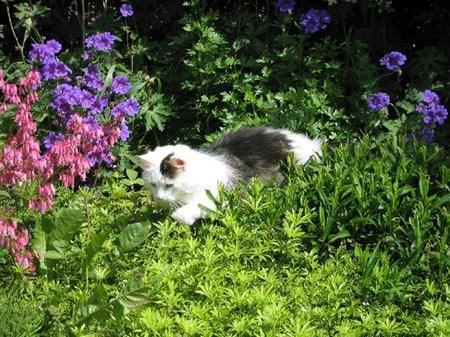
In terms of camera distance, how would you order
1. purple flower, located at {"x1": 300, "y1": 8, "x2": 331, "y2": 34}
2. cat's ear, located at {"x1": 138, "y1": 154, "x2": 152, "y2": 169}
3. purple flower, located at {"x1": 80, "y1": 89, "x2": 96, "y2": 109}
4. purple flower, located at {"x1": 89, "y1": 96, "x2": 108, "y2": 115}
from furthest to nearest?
purple flower, located at {"x1": 300, "y1": 8, "x2": 331, "y2": 34}, purple flower, located at {"x1": 89, "y1": 96, "x2": 108, "y2": 115}, purple flower, located at {"x1": 80, "y1": 89, "x2": 96, "y2": 109}, cat's ear, located at {"x1": 138, "y1": 154, "x2": 152, "y2": 169}

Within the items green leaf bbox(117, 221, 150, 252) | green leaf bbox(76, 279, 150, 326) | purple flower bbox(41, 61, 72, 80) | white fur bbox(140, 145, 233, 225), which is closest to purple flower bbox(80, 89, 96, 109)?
purple flower bbox(41, 61, 72, 80)

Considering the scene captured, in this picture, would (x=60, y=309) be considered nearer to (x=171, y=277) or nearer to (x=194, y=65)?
(x=171, y=277)

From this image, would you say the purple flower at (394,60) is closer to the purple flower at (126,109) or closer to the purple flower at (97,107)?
the purple flower at (126,109)

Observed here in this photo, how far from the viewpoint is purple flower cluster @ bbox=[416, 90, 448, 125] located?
5.17m

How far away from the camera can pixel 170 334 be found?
11.3 feet

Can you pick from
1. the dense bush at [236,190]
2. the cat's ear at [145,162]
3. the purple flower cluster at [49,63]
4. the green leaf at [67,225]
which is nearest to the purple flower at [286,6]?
the dense bush at [236,190]

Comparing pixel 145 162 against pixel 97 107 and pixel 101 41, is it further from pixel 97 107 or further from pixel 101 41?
pixel 101 41

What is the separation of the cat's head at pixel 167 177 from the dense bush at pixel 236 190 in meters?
0.21

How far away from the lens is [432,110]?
519 centimetres

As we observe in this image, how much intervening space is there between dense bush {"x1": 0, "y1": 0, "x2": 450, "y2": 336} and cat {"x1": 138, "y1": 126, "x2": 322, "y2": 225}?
15 centimetres

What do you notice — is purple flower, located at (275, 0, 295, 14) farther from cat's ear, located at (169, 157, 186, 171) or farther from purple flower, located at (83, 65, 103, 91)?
cat's ear, located at (169, 157, 186, 171)

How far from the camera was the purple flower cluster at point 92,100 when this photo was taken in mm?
4844

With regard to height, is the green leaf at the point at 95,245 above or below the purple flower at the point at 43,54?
below

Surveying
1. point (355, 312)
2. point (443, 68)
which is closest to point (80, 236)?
point (355, 312)
